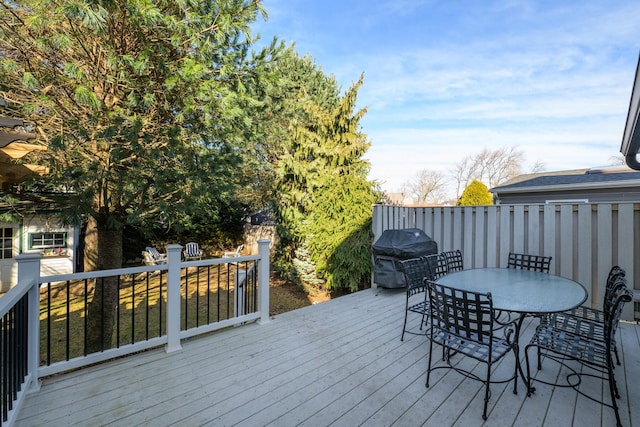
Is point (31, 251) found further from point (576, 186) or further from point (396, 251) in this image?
point (576, 186)

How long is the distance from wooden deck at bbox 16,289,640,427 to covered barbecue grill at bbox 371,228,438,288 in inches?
65.0

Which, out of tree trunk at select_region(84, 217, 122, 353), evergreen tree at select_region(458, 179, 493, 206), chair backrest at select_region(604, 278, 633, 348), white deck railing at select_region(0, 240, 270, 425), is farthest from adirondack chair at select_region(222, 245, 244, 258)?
evergreen tree at select_region(458, 179, 493, 206)

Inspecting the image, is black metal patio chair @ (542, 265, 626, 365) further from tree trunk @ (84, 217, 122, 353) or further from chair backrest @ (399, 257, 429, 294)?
tree trunk @ (84, 217, 122, 353)

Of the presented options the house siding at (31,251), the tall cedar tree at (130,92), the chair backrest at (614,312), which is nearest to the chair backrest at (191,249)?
the house siding at (31,251)

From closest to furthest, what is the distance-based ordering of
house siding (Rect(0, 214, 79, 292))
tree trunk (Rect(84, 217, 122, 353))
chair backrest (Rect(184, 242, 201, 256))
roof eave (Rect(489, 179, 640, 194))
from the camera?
tree trunk (Rect(84, 217, 122, 353)) → house siding (Rect(0, 214, 79, 292)) → roof eave (Rect(489, 179, 640, 194)) → chair backrest (Rect(184, 242, 201, 256))

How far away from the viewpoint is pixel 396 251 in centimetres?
445

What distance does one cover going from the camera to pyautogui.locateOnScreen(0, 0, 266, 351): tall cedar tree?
9.82 feet

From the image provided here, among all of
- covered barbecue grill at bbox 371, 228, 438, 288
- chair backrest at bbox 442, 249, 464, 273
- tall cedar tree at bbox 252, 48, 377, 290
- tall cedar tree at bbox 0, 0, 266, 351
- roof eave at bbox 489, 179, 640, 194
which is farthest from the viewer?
Result: roof eave at bbox 489, 179, 640, 194

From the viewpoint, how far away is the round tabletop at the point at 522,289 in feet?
6.79

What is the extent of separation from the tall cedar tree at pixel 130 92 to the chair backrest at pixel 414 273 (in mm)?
2550

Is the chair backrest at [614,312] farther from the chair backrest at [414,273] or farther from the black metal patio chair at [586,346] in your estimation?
the chair backrest at [414,273]

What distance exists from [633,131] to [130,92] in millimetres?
5203

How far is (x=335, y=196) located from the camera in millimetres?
5992

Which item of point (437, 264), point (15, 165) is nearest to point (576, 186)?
point (437, 264)
